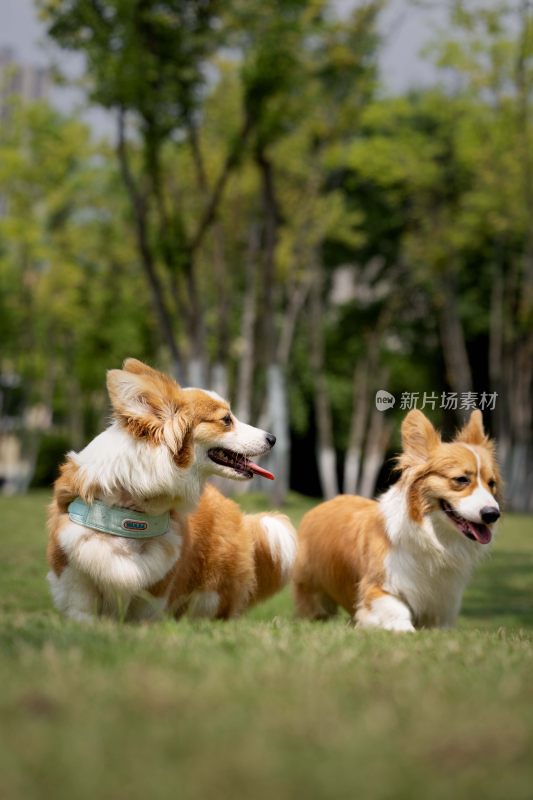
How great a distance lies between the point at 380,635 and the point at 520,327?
24133mm

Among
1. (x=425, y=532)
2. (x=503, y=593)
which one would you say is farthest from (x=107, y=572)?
(x=503, y=593)

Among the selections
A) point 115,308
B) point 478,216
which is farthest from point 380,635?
point 115,308

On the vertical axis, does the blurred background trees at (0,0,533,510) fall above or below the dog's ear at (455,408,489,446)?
above

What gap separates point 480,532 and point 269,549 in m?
1.33

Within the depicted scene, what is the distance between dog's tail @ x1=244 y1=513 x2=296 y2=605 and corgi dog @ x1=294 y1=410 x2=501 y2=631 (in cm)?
49

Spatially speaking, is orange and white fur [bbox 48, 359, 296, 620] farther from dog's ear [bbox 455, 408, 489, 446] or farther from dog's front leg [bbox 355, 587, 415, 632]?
dog's ear [bbox 455, 408, 489, 446]

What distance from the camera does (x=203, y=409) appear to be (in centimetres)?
517

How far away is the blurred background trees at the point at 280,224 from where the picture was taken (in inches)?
674

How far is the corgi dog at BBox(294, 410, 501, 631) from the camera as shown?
18.9 feet

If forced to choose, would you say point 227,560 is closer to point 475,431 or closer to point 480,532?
point 480,532

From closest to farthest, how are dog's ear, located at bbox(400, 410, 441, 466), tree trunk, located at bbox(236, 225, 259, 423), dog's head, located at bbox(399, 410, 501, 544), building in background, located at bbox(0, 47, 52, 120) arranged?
dog's head, located at bbox(399, 410, 501, 544) → dog's ear, located at bbox(400, 410, 441, 466) → tree trunk, located at bbox(236, 225, 259, 423) → building in background, located at bbox(0, 47, 52, 120)

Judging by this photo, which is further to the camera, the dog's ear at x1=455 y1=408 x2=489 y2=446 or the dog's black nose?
the dog's ear at x1=455 y1=408 x2=489 y2=446

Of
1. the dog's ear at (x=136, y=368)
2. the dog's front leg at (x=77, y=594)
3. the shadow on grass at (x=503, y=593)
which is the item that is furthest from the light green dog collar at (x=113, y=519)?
the shadow on grass at (x=503, y=593)

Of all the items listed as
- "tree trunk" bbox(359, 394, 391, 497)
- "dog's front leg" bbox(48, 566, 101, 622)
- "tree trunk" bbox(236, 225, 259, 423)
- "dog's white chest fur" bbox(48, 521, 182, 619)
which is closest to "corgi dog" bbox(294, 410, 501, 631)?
"dog's white chest fur" bbox(48, 521, 182, 619)
